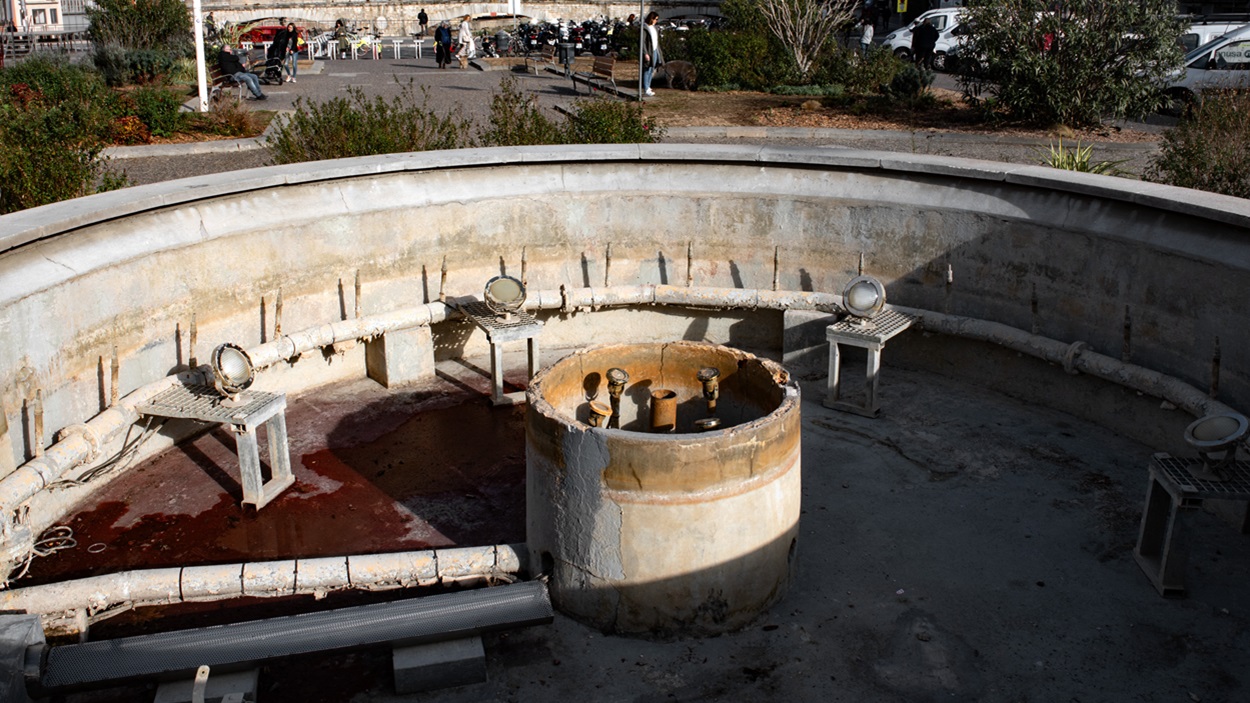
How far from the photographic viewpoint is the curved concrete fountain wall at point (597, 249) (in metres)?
8.69

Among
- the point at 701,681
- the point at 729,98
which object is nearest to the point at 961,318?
the point at 701,681

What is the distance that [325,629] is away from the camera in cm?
669

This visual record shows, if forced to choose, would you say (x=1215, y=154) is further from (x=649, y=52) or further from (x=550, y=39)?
(x=550, y=39)

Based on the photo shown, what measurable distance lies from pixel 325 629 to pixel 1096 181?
7268 millimetres

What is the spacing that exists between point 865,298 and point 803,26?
55.8 ft

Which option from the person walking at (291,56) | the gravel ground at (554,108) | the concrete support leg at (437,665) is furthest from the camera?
the person walking at (291,56)

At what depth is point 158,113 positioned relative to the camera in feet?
63.2

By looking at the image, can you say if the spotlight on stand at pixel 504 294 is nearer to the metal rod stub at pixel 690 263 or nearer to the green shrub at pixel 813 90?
the metal rod stub at pixel 690 263

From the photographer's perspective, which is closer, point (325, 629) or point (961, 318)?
point (325, 629)

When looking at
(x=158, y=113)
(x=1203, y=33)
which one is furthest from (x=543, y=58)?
(x=1203, y=33)

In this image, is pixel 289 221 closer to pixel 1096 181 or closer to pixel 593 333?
pixel 593 333

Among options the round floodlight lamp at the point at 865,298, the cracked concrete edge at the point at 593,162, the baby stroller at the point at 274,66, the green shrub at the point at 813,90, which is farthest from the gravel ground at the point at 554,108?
the round floodlight lamp at the point at 865,298

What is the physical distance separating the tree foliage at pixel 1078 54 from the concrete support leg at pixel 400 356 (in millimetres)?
12603

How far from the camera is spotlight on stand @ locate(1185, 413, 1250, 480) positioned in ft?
23.3
